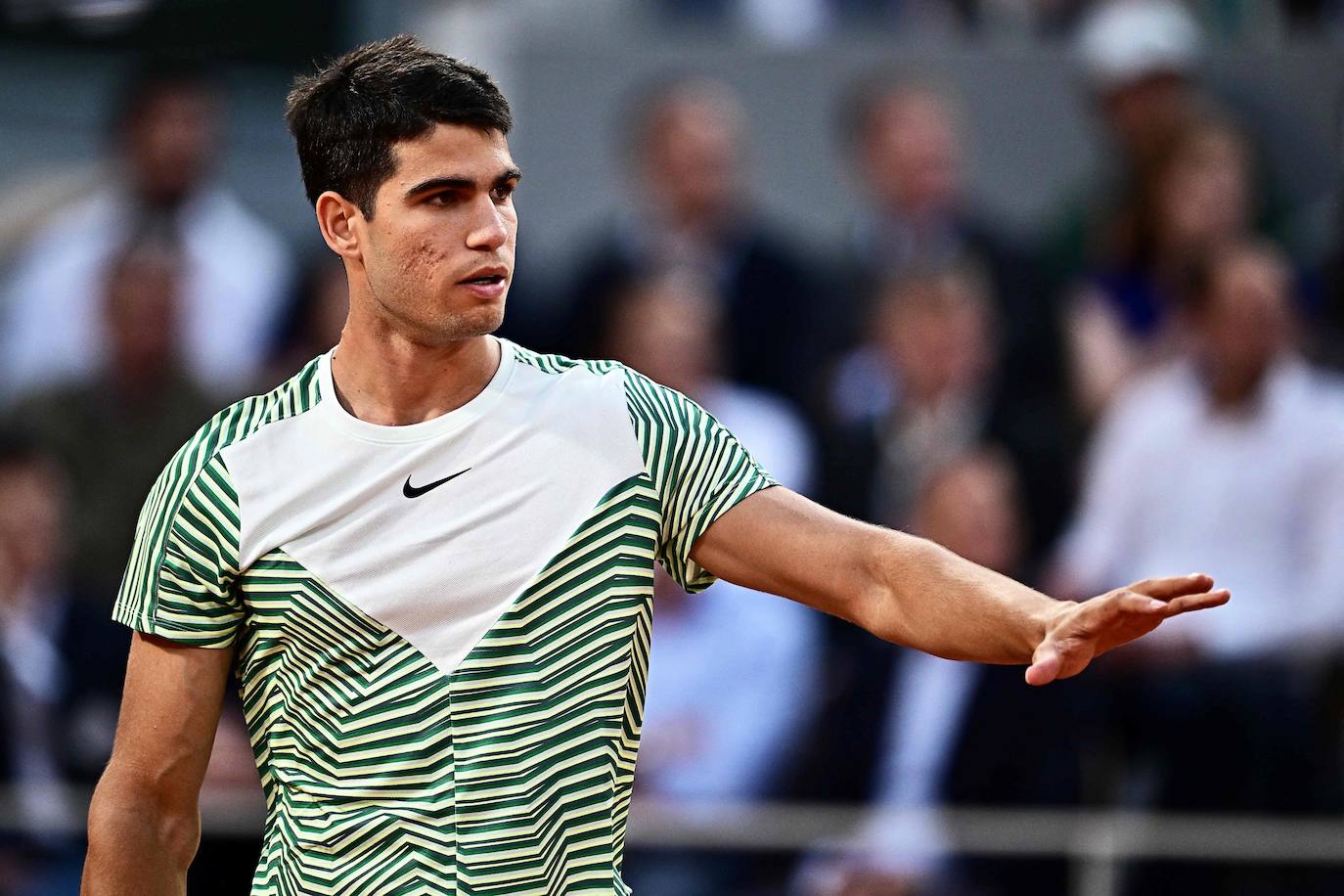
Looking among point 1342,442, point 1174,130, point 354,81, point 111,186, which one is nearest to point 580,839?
point 354,81

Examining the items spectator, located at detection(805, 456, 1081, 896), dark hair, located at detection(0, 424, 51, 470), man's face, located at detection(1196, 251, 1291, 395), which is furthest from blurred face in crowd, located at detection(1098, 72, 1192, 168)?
dark hair, located at detection(0, 424, 51, 470)

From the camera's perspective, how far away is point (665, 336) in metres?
7.58

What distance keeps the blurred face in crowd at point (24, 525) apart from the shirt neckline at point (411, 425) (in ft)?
15.8

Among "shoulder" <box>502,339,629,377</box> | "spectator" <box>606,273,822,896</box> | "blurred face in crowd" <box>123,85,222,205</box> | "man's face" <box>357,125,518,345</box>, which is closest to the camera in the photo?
"man's face" <box>357,125,518,345</box>

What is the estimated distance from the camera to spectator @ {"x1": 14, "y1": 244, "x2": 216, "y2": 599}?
7926 millimetres

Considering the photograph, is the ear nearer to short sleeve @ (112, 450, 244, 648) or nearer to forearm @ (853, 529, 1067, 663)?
short sleeve @ (112, 450, 244, 648)

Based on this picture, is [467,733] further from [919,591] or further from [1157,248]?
[1157,248]

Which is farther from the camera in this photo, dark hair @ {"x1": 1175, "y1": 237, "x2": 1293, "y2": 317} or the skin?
dark hair @ {"x1": 1175, "y1": 237, "x2": 1293, "y2": 317}

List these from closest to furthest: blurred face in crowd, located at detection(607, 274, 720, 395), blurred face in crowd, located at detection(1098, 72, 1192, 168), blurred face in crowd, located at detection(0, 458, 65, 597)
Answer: blurred face in crowd, located at detection(607, 274, 720, 395)
blurred face in crowd, located at detection(0, 458, 65, 597)
blurred face in crowd, located at detection(1098, 72, 1192, 168)

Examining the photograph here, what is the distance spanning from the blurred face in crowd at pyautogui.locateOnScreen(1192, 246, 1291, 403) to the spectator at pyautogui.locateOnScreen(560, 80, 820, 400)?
153 cm

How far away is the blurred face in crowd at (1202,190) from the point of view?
772cm

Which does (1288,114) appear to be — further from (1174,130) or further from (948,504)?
(948,504)

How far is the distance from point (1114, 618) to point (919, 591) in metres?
0.41

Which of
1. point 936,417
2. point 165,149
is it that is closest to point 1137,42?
point 936,417
